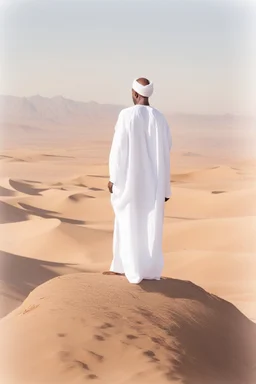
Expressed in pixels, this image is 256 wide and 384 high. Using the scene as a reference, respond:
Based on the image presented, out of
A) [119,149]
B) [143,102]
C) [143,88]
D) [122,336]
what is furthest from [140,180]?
[122,336]

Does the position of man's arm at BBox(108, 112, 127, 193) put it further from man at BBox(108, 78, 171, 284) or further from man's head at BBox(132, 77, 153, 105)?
man's head at BBox(132, 77, 153, 105)

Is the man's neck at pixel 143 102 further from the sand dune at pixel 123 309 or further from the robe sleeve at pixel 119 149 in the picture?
the sand dune at pixel 123 309

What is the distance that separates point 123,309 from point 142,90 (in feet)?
6.43

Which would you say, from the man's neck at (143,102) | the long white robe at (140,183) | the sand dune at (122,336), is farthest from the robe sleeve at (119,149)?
the sand dune at (122,336)

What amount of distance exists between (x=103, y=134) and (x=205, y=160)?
10721 mm

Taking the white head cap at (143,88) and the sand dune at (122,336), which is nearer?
the sand dune at (122,336)

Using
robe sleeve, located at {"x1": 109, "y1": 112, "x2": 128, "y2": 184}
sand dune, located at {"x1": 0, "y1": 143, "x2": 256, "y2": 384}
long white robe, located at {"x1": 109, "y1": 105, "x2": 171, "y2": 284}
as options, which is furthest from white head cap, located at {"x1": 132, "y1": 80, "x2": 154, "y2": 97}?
sand dune, located at {"x1": 0, "y1": 143, "x2": 256, "y2": 384}

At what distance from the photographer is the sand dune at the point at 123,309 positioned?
22.3 feet

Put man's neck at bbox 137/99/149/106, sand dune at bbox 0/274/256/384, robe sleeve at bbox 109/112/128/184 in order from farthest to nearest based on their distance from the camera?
1. man's neck at bbox 137/99/149/106
2. robe sleeve at bbox 109/112/128/184
3. sand dune at bbox 0/274/256/384

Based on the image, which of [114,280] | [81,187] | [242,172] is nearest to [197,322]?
[114,280]

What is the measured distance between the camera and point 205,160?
38.6 m

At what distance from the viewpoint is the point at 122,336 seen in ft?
23.1

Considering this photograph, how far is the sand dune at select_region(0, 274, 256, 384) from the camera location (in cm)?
671

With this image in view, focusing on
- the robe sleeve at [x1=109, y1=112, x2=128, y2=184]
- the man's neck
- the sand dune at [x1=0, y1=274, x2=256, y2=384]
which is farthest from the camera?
the man's neck
